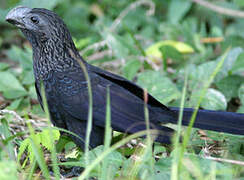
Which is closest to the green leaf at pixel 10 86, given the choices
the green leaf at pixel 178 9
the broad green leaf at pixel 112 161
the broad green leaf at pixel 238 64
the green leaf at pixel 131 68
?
the green leaf at pixel 131 68

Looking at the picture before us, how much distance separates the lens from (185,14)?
6418 millimetres

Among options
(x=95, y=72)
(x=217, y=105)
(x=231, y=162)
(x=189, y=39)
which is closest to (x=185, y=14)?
(x=189, y=39)

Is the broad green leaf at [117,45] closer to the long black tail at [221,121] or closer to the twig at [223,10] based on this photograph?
the twig at [223,10]

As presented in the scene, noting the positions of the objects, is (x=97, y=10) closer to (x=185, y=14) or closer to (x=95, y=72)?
(x=185, y=14)

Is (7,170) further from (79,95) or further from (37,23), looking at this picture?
(37,23)

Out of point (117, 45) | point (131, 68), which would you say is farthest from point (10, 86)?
point (117, 45)

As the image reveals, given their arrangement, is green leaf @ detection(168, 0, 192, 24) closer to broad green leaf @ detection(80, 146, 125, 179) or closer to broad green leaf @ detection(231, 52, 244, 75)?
broad green leaf @ detection(231, 52, 244, 75)

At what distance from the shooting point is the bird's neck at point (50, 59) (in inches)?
130

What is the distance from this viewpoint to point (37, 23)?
129 inches

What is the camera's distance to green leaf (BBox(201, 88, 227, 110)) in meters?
3.80

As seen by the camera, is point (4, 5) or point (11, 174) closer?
point (11, 174)

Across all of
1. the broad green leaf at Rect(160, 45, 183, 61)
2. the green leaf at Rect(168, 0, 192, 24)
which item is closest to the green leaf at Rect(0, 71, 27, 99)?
the broad green leaf at Rect(160, 45, 183, 61)

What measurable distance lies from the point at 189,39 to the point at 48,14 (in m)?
2.43

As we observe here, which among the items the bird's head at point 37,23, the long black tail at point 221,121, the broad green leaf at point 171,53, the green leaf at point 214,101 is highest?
the broad green leaf at point 171,53
